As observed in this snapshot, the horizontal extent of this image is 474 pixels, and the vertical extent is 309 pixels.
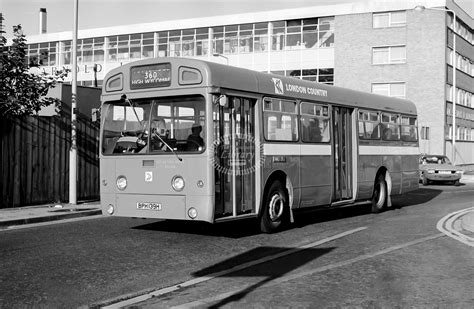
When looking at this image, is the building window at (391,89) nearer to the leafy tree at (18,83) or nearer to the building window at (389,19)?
the building window at (389,19)

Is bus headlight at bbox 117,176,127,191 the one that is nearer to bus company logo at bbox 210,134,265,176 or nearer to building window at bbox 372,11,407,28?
bus company logo at bbox 210,134,265,176

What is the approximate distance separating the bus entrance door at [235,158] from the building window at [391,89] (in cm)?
3681

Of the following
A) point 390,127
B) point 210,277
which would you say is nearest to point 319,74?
point 390,127

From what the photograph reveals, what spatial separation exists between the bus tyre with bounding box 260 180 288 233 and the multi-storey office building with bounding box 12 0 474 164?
34.4m

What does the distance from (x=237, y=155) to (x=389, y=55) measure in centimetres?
3848

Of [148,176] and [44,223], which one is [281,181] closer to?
[148,176]

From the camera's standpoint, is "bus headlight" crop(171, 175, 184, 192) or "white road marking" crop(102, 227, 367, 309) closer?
"white road marking" crop(102, 227, 367, 309)

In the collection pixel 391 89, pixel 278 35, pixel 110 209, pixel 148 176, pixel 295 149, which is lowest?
pixel 110 209

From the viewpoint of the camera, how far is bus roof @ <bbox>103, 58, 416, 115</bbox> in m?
9.24

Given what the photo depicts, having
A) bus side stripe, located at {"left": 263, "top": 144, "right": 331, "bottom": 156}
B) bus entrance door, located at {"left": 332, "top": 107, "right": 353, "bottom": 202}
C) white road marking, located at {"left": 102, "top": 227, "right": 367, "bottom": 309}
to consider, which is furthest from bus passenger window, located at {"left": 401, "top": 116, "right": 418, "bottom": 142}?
white road marking, located at {"left": 102, "top": 227, "right": 367, "bottom": 309}

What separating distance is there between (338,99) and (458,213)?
4.63 meters

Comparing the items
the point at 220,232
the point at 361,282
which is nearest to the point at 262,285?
the point at 361,282

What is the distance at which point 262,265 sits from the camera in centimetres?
774

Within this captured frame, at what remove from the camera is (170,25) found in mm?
52438
